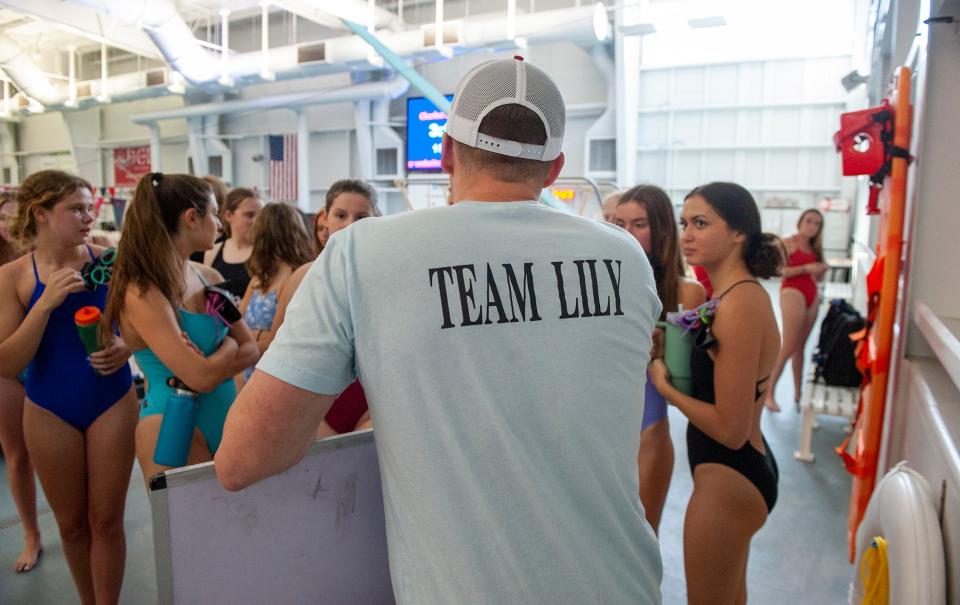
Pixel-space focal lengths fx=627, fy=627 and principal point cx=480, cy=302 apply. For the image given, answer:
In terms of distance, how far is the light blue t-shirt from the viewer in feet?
2.85

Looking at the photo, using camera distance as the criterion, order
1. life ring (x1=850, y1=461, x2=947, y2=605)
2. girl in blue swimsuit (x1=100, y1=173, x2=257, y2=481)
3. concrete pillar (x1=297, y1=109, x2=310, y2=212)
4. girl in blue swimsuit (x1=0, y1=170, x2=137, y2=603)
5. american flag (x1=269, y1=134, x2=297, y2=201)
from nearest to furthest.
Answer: life ring (x1=850, y1=461, x2=947, y2=605)
girl in blue swimsuit (x1=100, y1=173, x2=257, y2=481)
girl in blue swimsuit (x1=0, y1=170, x2=137, y2=603)
concrete pillar (x1=297, y1=109, x2=310, y2=212)
american flag (x1=269, y1=134, x2=297, y2=201)

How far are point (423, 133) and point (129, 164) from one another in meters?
8.33

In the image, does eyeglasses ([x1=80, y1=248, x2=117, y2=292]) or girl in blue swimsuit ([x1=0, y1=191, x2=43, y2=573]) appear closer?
eyeglasses ([x1=80, y1=248, x2=117, y2=292])

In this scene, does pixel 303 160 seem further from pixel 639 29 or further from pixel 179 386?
pixel 179 386

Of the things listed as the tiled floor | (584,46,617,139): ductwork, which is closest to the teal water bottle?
the tiled floor

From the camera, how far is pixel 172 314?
1.82 metres

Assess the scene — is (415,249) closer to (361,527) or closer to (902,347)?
(361,527)

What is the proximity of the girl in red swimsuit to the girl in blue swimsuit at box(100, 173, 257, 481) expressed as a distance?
4.11 metres

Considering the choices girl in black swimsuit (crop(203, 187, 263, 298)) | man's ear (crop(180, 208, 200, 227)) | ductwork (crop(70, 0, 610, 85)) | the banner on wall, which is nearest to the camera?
man's ear (crop(180, 208, 200, 227))

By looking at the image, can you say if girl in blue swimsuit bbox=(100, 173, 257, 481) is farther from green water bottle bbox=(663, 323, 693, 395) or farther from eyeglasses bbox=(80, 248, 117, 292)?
green water bottle bbox=(663, 323, 693, 395)

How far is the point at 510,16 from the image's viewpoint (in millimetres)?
7785

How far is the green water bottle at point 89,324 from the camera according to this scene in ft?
5.93

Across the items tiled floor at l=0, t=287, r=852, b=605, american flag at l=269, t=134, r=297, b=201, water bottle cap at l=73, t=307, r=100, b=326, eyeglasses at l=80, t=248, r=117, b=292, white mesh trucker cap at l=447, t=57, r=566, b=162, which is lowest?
tiled floor at l=0, t=287, r=852, b=605

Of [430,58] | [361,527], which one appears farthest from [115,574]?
[430,58]
